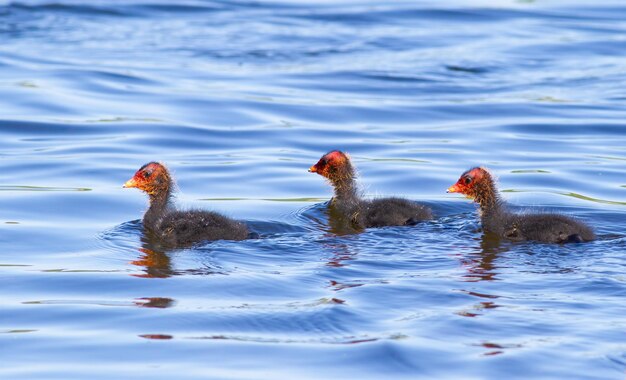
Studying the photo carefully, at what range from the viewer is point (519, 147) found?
16.4 meters

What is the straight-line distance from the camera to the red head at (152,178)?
1177 cm

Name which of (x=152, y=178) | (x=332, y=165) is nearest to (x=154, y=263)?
(x=152, y=178)

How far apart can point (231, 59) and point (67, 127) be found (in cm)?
678

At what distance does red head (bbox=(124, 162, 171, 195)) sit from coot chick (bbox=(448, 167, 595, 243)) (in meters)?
2.66

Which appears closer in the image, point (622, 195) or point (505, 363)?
point (505, 363)

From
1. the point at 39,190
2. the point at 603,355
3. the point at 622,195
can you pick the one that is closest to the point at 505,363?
the point at 603,355

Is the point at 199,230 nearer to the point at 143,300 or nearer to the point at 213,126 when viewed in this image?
the point at 143,300

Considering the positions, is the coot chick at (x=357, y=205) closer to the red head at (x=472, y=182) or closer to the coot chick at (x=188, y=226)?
the red head at (x=472, y=182)

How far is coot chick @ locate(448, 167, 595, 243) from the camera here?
10516 millimetres

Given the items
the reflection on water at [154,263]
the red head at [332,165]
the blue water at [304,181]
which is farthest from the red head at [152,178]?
the red head at [332,165]

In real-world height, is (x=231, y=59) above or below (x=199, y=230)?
above

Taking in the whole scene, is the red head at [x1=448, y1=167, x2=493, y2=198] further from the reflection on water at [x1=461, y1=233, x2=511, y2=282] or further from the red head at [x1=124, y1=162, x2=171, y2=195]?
the red head at [x1=124, y1=162, x2=171, y2=195]

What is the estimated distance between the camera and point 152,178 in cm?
1180

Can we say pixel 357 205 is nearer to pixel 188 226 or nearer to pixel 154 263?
pixel 188 226
